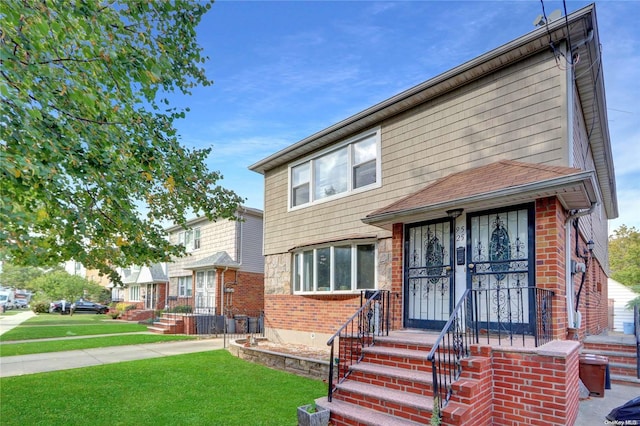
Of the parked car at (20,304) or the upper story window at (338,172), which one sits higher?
the upper story window at (338,172)

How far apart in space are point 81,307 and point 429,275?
33541mm

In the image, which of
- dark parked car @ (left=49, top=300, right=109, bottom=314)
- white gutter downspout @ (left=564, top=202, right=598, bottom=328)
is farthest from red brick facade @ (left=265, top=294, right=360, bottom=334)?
dark parked car @ (left=49, top=300, right=109, bottom=314)

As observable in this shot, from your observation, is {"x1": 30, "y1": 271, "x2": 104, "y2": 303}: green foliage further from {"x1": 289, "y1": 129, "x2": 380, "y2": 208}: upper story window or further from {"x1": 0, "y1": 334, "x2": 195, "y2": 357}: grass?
{"x1": 289, "y1": 129, "x2": 380, "y2": 208}: upper story window

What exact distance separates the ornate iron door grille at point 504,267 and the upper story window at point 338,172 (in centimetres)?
343

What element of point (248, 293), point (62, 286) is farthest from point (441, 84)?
point (62, 286)

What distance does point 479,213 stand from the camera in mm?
6344

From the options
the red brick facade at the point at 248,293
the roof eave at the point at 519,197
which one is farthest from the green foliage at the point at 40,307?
the roof eave at the point at 519,197

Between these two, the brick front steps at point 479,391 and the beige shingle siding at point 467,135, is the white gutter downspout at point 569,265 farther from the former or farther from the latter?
the brick front steps at point 479,391

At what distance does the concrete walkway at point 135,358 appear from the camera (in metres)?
5.36

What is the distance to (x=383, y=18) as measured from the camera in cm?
917

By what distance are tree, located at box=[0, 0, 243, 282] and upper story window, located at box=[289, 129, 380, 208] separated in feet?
13.7

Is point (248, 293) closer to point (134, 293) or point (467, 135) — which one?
point (467, 135)

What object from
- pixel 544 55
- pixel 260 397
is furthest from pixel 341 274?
pixel 544 55

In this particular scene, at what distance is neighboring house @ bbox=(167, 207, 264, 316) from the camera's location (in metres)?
18.3
